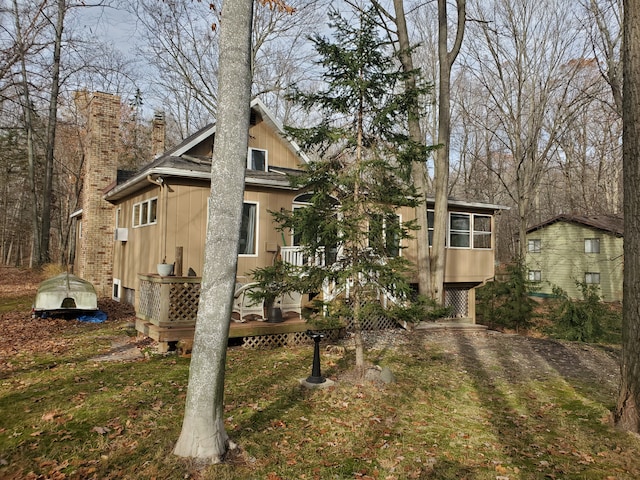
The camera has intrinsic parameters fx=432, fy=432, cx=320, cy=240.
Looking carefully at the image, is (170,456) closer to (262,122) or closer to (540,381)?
(540,381)

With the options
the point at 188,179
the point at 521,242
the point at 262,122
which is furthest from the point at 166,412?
the point at 521,242

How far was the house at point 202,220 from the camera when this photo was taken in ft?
31.6

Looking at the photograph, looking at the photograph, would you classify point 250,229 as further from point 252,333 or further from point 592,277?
point 592,277

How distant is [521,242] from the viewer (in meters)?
22.3

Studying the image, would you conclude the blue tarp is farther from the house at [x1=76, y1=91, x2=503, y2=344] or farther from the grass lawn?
the grass lawn

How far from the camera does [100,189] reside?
1472 centimetres

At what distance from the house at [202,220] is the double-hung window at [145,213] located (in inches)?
1.1

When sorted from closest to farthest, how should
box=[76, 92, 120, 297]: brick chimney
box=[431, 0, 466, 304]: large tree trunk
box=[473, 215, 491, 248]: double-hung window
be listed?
box=[431, 0, 466, 304]: large tree trunk → box=[76, 92, 120, 297]: brick chimney → box=[473, 215, 491, 248]: double-hung window

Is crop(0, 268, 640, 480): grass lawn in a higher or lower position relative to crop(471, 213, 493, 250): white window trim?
lower

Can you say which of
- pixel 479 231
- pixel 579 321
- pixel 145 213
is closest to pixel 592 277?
pixel 479 231

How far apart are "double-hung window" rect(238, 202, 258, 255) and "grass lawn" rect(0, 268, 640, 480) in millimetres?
3840

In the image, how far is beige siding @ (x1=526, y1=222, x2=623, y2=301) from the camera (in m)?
23.7

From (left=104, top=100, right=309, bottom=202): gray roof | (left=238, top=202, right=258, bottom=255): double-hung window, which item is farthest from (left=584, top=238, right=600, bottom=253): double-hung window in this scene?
(left=238, top=202, right=258, bottom=255): double-hung window

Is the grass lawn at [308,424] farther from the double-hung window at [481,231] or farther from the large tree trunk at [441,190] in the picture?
the double-hung window at [481,231]
